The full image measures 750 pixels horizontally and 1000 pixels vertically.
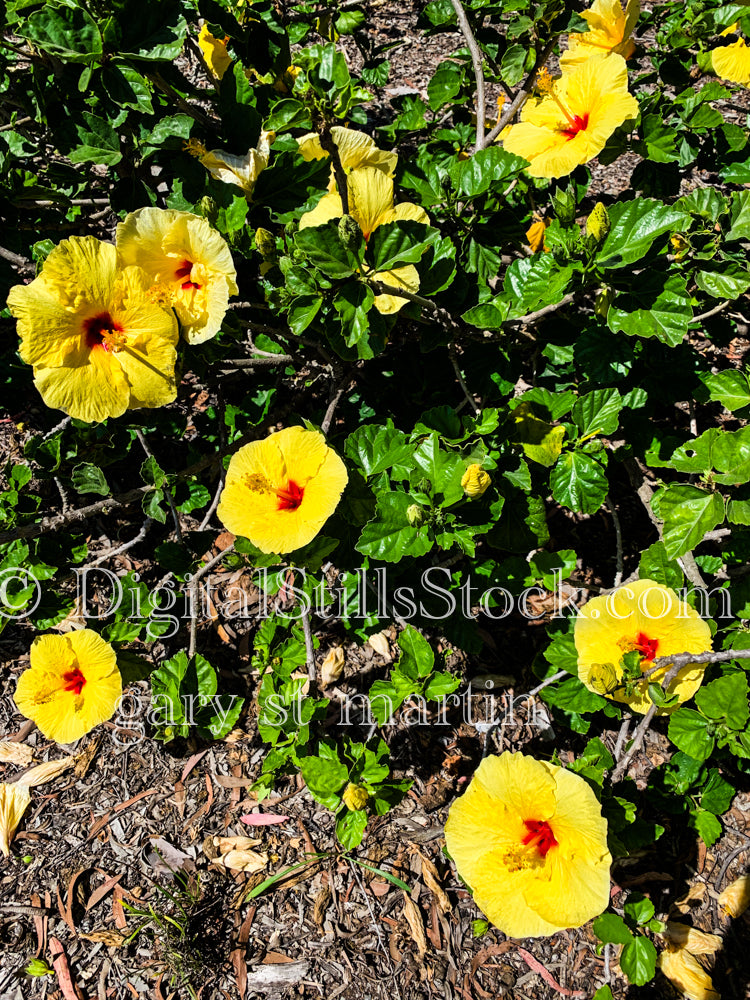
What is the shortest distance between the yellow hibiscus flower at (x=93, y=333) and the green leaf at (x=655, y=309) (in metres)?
1.15

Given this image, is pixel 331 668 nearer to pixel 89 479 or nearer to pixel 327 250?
pixel 89 479

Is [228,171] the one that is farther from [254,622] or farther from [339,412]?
[254,622]

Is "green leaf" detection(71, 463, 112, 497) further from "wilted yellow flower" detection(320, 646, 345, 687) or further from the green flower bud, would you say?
the green flower bud

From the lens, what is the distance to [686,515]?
1.88 m

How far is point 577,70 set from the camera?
6.82 feet

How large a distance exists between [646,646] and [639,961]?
79cm

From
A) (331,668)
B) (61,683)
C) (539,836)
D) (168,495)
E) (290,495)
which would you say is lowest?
(331,668)

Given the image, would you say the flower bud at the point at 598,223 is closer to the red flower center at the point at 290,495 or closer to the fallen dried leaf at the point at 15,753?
the red flower center at the point at 290,495

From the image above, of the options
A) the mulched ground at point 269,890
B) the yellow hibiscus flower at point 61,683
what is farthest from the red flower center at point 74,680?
the mulched ground at point 269,890

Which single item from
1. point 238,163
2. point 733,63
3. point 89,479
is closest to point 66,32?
point 238,163

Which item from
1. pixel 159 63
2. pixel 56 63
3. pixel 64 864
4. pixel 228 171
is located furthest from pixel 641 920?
pixel 56 63

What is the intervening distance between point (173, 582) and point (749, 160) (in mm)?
2498

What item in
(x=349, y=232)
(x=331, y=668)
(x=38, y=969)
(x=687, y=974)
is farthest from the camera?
(x=331, y=668)

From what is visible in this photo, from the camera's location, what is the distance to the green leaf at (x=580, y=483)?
1970mm
